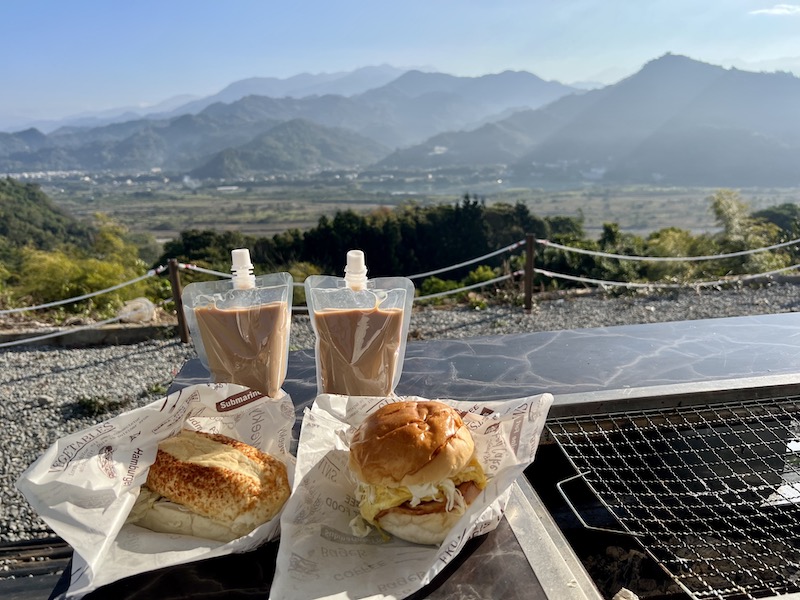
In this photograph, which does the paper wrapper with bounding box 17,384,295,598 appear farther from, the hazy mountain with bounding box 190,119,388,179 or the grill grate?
the hazy mountain with bounding box 190,119,388,179

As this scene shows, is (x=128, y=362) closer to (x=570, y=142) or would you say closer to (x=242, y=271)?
(x=242, y=271)

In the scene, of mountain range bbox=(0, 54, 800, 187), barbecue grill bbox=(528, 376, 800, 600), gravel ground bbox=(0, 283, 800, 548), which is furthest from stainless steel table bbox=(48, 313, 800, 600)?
mountain range bbox=(0, 54, 800, 187)

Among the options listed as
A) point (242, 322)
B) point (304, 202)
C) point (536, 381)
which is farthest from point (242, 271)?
point (304, 202)

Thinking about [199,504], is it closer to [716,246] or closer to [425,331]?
[425,331]

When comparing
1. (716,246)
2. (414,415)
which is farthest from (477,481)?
(716,246)

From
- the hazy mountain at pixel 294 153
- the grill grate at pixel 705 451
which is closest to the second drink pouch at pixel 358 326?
the grill grate at pixel 705 451

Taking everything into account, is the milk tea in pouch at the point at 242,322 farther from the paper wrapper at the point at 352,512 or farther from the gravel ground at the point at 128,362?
the gravel ground at the point at 128,362
